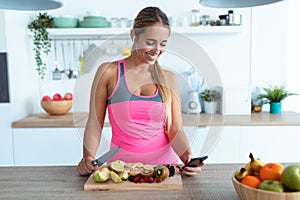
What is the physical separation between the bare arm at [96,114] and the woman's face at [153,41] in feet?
0.83

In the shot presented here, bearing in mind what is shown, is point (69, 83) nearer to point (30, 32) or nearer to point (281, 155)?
point (30, 32)

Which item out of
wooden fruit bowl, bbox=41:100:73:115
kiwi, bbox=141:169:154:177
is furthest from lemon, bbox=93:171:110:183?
wooden fruit bowl, bbox=41:100:73:115

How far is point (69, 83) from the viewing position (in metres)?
2.37

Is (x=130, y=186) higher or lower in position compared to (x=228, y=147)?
higher

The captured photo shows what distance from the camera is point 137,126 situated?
3.66 ft

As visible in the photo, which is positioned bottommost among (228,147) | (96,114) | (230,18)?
(228,147)

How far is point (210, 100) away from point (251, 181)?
149 cm

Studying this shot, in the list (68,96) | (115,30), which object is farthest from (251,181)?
(68,96)

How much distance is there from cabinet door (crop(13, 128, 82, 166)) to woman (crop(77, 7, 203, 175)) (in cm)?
85

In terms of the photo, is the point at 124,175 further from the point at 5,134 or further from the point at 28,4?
the point at 5,134

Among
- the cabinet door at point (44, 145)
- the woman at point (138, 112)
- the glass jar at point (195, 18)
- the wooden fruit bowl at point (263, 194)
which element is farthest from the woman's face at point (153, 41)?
the glass jar at point (195, 18)

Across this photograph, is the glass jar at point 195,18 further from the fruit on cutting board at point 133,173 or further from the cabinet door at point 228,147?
the fruit on cutting board at point 133,173

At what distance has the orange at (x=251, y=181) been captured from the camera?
660 millimetres

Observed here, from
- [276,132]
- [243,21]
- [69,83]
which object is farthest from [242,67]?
[69,83]
